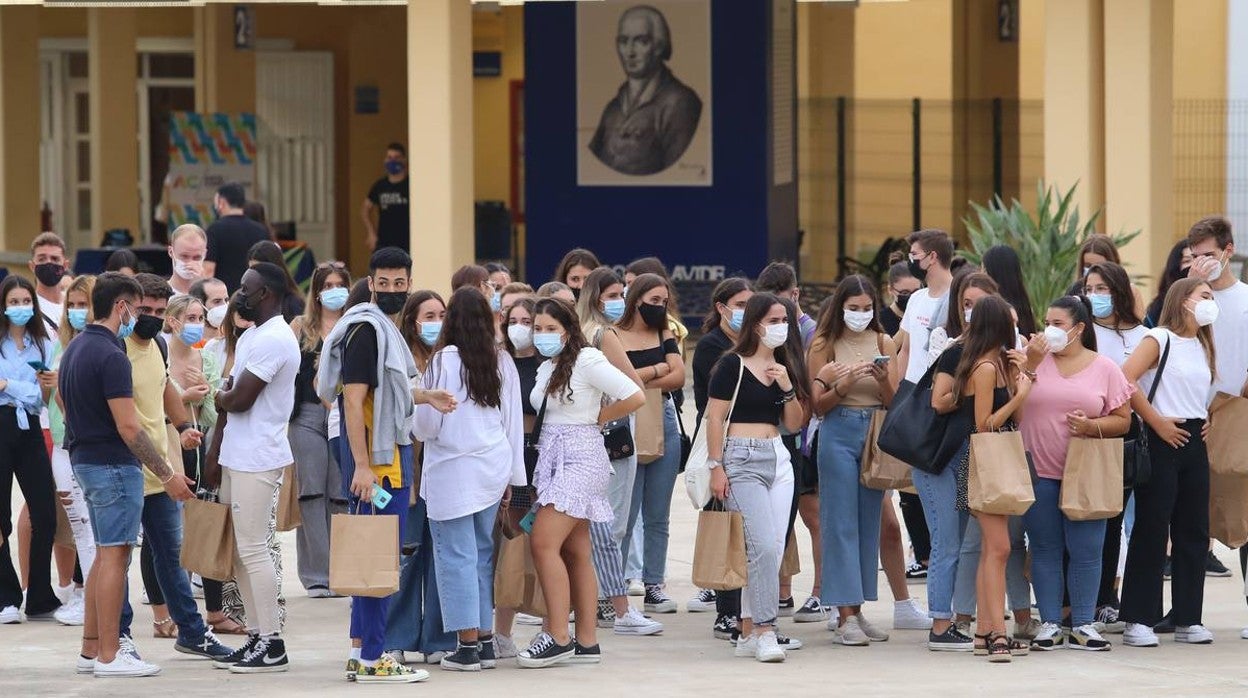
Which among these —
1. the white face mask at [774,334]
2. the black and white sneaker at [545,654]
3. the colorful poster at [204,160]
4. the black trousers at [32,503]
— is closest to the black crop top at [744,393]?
the white face mask at [774,334]

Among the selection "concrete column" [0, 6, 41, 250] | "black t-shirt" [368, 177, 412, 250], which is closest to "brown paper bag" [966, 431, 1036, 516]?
"black t-shirt" [368, 177, 412, 250]

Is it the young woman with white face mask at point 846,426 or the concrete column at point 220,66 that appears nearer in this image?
the young woman with white face mask at point 846,426

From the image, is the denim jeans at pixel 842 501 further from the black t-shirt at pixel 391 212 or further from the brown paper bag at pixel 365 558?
→ the black t-shirt at pixel 391 212

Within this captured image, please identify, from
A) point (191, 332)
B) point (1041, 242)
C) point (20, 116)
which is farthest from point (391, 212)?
point (191, 332)

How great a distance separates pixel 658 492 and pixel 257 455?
2.30m

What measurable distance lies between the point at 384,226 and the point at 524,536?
12626 millimetres

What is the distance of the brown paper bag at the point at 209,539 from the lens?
8789 millimetres

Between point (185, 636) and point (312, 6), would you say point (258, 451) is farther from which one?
point (312, 6)

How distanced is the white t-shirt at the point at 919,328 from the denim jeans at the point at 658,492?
132cm

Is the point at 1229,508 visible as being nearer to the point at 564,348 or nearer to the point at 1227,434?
the point at 1227,434

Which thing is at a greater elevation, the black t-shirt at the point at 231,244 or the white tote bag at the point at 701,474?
the black t-shirt at the point at 231,244

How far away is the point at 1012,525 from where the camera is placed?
920cm

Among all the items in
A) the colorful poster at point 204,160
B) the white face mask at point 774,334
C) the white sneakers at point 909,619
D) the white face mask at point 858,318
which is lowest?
the white sneakers at point 909,619

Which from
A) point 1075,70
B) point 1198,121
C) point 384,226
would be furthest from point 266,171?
point 1075,70
